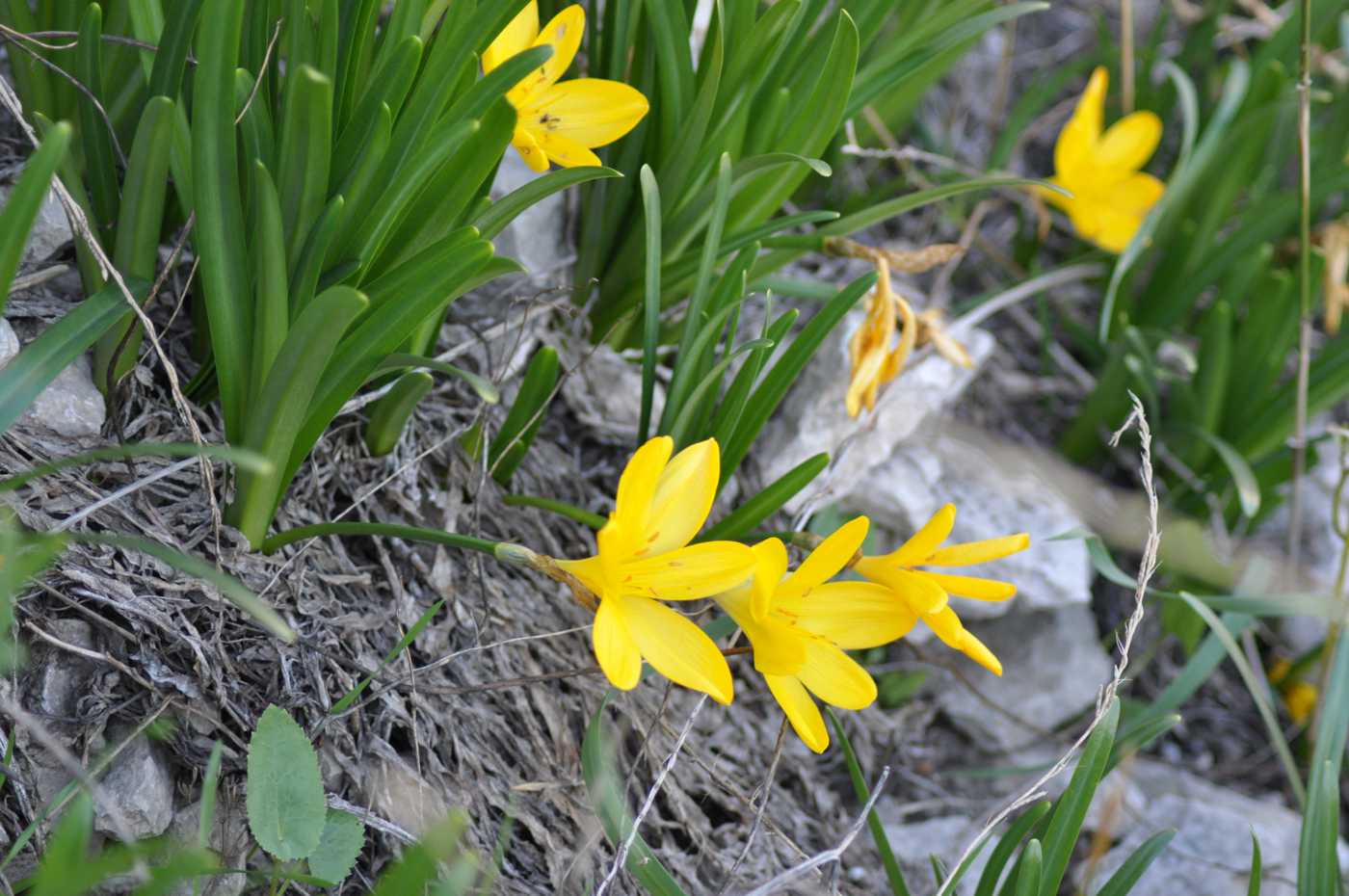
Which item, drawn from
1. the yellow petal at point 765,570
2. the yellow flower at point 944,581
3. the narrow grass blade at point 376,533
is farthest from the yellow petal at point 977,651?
the narrow grass blade at point 376,533

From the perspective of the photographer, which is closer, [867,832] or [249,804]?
[249,804]

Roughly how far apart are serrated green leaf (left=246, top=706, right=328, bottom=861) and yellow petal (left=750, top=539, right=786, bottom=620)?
45 centimetres

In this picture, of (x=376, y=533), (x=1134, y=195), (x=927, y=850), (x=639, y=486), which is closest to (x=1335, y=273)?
(x=1134, y=195)

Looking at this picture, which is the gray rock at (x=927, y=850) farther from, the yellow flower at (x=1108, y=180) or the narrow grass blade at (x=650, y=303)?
the yellow flower at (x=1108, y=180)

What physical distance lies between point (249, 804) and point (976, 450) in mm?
1561

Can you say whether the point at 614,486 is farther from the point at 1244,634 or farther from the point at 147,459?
the point at 1244,634

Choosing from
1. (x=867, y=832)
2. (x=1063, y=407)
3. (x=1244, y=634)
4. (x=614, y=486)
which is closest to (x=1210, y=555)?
(x=1244, y=634)

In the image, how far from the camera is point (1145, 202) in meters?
2.27

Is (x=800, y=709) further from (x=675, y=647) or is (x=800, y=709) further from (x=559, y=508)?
(x=559, y=508)

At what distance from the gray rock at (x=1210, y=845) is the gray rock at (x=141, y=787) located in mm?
1416

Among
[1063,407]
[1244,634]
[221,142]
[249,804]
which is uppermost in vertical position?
[221,142]

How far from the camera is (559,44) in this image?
4.41ft

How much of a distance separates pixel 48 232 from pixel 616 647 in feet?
2.81

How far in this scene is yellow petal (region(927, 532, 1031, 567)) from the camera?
113cm
